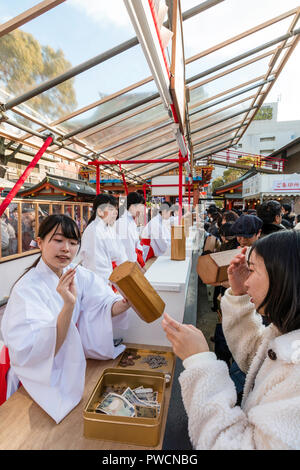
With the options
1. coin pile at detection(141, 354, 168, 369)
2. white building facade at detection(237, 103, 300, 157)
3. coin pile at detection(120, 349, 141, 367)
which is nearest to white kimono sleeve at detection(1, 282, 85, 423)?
Result: coin pile at detection(120, 349, 141, 367)

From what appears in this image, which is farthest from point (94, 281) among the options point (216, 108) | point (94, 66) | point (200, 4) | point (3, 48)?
point (216, 108)

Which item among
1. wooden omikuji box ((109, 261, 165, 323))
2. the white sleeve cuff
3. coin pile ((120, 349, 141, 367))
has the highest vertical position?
wooden omikuji box ((109, 261, 165, 323))

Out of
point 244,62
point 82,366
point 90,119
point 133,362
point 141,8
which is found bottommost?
point 133,362

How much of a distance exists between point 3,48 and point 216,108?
5.65 metres

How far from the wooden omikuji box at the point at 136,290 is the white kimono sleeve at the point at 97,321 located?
0.50 m

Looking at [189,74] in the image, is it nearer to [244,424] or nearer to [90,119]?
[90,119]

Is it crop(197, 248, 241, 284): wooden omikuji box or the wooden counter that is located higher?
crop(197, 248, 241, 284): wooden omikuji box

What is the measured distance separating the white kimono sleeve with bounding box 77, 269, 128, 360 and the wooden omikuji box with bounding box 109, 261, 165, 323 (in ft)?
1.64

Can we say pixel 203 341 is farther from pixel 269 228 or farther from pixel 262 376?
pixel 269 228

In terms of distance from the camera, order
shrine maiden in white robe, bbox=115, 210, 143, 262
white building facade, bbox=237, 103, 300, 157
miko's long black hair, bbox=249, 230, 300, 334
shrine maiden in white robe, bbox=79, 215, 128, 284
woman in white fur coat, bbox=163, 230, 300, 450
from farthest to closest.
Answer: white building facade, bbox=237, 103, 300, 157
shrine maiden in white robe, bbox=115, 210, 143, 262
shrine maiden in white robe, bbox=79, 215, 128, 284
miko's long black hair, bbox=249, 230, 300, 334
woman in white fur coat, bbox=163, 230, 300, 450

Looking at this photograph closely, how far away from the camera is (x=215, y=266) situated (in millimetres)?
1356

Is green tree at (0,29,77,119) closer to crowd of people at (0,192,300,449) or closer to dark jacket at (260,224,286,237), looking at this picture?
crowd of people at (0,192,300,449)

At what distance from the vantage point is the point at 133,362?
1.67 meters

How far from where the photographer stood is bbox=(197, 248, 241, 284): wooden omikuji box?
1.36m
